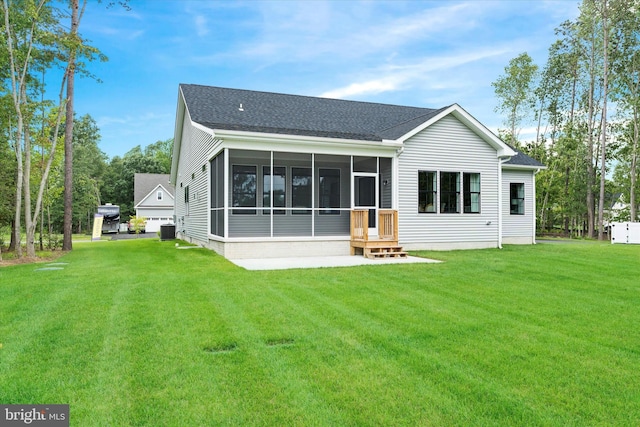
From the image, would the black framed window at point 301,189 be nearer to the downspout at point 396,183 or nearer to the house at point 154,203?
the downspout at point 396,183

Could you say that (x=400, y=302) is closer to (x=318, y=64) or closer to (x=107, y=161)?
(x=318, y=64)

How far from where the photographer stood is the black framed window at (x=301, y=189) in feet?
41.9

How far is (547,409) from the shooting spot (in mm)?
2664

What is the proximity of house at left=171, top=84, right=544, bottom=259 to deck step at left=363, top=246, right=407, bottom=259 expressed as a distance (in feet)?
0.99

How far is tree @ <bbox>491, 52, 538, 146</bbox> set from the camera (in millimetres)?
26641

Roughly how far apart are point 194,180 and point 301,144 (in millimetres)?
6658

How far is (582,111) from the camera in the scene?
25.8 meters

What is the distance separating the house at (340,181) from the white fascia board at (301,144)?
0.03 metres

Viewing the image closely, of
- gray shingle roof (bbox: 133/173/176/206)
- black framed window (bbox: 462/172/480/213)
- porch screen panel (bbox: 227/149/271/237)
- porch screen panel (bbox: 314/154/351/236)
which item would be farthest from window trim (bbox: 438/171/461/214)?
gray shingle roof (bbox: 133/173/176/206)

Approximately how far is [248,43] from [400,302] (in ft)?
59.2

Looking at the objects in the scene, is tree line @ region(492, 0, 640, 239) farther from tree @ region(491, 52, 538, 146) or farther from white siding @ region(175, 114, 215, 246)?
white siding @ region(175, 114, 215, 246)

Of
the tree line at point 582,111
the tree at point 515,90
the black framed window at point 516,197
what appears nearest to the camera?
the black framed window at point 516,197

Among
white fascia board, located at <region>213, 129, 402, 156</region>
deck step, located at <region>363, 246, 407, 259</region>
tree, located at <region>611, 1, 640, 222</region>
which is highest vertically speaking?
tree, located at <region>611, 1, 640, 222</region>

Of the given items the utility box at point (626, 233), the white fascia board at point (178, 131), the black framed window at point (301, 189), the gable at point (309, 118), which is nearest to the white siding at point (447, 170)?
the gable at point (309, 118)
